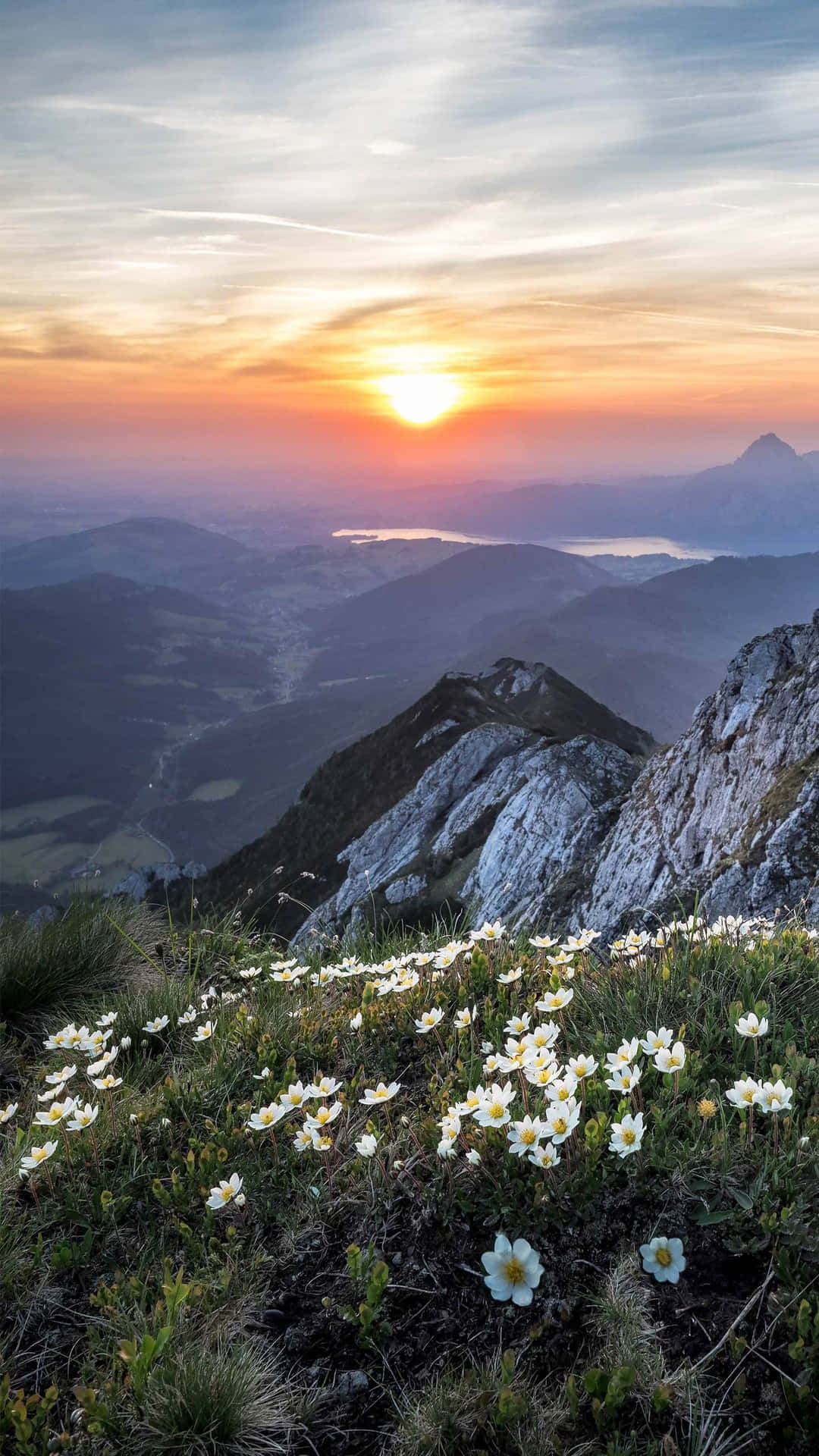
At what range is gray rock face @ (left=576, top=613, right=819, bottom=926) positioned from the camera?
2047 cm

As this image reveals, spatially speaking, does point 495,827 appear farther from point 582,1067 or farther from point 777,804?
point 582,1067

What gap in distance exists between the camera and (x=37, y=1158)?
158 inches

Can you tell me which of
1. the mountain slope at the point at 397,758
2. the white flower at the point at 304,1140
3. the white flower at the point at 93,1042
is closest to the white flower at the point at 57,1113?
the white flower at the point at 93,1042

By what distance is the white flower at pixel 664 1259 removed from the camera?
2.85m

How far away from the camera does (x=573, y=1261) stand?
3.05 metres

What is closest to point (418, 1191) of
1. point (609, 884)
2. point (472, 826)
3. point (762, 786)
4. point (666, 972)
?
point (666, 972)

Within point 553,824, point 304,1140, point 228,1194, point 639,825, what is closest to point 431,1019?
point 304,1140

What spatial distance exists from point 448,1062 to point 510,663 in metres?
135

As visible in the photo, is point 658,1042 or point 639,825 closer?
point 658,1042

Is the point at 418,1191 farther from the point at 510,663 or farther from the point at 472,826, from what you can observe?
the point at 510,663

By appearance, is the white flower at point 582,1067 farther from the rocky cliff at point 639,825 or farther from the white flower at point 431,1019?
the rocky cliff at point 639,825

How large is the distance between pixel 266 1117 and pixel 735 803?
28.5 metres

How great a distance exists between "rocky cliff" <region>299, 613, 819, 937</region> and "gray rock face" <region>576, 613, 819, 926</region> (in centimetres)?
7

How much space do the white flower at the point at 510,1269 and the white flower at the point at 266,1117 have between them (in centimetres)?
132
